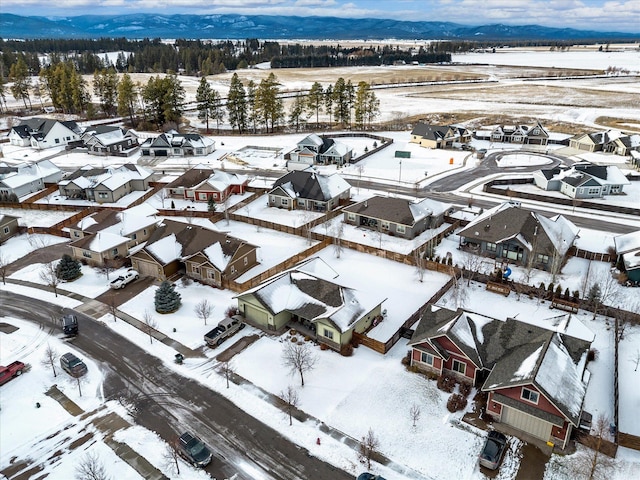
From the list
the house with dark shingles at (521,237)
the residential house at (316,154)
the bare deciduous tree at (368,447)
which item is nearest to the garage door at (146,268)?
the bare deciduous tree at (368,447)

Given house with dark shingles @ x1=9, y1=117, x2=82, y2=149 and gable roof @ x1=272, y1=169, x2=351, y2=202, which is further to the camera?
house with dark shingles @ x1=9, y1=117, x2=82, y2=149

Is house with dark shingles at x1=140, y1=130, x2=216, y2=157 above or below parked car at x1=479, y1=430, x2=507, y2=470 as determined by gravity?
above

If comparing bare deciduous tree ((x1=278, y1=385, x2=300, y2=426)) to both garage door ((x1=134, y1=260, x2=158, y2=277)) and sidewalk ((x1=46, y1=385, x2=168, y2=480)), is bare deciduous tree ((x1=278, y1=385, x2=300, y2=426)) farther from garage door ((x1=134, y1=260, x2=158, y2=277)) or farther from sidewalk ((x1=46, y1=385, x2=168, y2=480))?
garage door ((x1=134, y1=260, x2=158, y2=277))

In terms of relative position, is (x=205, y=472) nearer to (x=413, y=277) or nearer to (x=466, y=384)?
(x=466, y=384)

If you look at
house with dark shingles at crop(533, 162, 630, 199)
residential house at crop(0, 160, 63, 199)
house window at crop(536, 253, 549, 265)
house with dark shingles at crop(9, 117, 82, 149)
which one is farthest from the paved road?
house with dark shingles at crop(9, 117, 82, 149)

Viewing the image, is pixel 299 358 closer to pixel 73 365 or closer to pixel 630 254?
pixel 73 365

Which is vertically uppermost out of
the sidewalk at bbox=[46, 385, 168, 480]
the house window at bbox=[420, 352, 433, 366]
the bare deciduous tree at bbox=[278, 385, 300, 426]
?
the house window at bbox=[420, 352, 433, 366]
